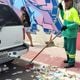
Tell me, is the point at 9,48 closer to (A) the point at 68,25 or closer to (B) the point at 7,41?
(B) the point at 7,41

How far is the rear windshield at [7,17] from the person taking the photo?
9.08m

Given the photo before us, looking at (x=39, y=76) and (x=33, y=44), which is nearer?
(x=39, y=76)

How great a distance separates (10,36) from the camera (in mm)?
8984

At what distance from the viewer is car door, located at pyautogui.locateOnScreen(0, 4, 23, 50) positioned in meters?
8.85

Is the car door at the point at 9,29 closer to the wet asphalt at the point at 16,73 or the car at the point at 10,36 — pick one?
the car at the point at 10,36

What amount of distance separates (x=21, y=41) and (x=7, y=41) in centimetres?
55

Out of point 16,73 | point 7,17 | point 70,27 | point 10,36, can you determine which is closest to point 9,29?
point 10,36

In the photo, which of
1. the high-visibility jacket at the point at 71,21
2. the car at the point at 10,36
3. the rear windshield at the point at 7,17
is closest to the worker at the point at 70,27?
the high-visibility jacket at the point at 71,21

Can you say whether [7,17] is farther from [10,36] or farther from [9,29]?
[10,36]

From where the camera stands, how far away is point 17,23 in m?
9.38

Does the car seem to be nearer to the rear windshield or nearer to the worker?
the rear windshield

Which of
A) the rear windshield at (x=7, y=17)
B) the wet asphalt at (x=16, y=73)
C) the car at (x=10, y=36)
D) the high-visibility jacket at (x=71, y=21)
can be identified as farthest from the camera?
the high-visibility jacket at (x=71, y=21)

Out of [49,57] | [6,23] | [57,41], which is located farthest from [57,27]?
[6,23]

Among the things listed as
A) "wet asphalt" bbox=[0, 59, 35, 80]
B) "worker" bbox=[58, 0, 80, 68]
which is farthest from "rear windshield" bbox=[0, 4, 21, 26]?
"worker" bbox=[58, 0, 80, 68]
